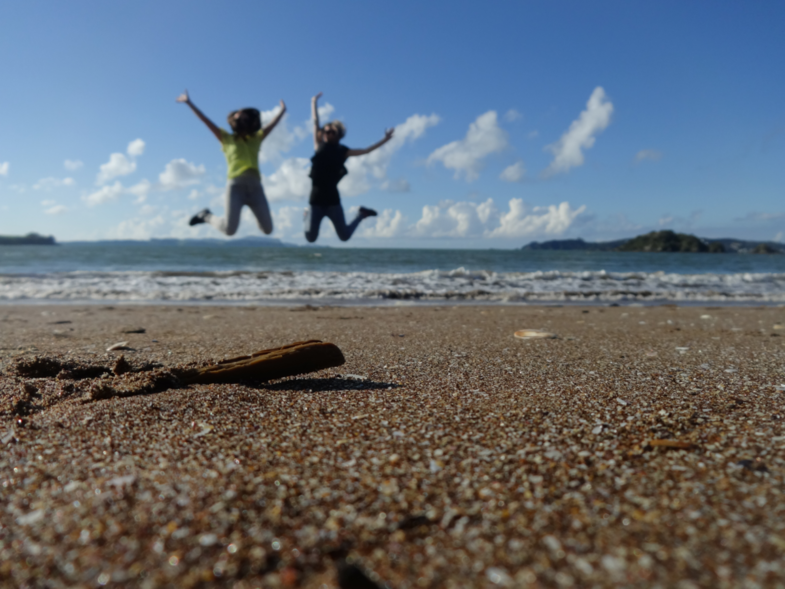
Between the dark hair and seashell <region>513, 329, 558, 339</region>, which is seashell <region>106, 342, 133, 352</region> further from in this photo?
seashell <region>513, 329, 558, 339</region>

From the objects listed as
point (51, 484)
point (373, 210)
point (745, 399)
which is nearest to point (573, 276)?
point (373, 210)

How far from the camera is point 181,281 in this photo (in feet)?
43.8

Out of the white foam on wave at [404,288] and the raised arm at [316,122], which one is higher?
the raised arm at [316,122]

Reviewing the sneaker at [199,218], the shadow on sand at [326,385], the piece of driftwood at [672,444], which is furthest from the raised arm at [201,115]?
the piece of driftwood at [672,444]

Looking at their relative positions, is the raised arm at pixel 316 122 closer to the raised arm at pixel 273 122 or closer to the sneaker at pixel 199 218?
the raised arm at pixel 273 122

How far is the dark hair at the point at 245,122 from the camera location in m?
5.88

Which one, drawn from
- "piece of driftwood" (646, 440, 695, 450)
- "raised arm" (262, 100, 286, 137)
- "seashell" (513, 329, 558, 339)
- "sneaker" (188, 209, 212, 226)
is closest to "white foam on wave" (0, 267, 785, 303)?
"sneaker" (188, 209, 212, 226)

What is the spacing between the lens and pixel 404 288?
39.3 feet

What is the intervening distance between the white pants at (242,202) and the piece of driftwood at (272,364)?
3500 millimetres

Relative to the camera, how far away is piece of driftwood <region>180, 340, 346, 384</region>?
2.81m

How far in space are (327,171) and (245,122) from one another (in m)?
1.19

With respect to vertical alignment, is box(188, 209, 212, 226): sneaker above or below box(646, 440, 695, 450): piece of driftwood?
above

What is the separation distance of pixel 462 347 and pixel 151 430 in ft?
9.47

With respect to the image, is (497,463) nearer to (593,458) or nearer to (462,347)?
(593,458)
